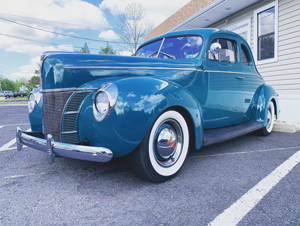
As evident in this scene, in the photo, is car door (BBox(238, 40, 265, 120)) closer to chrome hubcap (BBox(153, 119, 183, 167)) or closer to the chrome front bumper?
chrome hubcap (BBox(153, 119, 183, 167))

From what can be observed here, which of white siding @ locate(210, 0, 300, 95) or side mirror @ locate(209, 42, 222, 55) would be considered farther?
white siding @ locate(210, 0, 300, 95)

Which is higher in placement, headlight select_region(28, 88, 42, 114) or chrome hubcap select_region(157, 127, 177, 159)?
headlight select_region(28, 88, 42, 114)

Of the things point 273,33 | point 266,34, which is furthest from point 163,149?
point 266,34

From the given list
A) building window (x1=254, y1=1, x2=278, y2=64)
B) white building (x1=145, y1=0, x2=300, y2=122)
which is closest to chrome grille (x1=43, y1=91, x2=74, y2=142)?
white building (x1=145, y1=0, x2=300, y2=122)

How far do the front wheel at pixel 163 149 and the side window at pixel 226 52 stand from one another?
1412mm

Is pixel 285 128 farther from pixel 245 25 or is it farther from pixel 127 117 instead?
pixel 245 25

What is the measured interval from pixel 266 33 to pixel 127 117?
6923 mm

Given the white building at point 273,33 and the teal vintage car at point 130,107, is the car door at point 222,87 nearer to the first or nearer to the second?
the teal vintage car at point 130,107

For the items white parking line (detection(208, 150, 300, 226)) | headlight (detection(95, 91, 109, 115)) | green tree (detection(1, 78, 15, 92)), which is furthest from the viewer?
green tree (detection(1, 78, 15, 92))

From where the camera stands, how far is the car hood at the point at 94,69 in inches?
81.4

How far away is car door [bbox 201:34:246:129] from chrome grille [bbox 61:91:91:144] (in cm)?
159

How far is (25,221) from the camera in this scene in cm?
151

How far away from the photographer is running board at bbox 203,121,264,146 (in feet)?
8.48

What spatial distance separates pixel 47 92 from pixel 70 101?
0.28 metres
